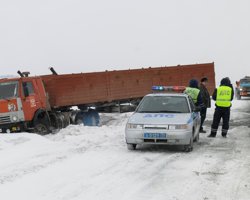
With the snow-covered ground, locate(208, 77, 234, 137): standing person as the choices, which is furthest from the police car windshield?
locate(208, 77, 234, 137): standing person

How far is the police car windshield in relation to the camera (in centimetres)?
1212

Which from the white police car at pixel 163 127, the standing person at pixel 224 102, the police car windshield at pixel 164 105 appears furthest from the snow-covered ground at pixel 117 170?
the police car windshield at pixel 164 105

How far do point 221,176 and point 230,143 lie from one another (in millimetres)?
4471

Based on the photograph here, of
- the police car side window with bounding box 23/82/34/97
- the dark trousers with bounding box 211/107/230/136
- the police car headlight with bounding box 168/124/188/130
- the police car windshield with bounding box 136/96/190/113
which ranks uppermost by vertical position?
the police car side window with bounding box 23/82/34/97

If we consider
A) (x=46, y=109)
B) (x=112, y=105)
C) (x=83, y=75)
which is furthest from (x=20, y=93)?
(x=112, y=105)

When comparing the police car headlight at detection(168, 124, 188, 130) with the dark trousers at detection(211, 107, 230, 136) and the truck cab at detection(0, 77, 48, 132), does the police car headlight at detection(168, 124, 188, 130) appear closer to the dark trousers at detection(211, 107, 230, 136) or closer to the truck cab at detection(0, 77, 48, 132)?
the dark trousers at detection(211, 107, 230, 136)

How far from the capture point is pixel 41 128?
17.0 metres

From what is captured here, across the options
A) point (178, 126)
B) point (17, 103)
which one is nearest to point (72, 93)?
point (17, 103)

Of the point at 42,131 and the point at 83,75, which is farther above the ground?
the point at 83,75

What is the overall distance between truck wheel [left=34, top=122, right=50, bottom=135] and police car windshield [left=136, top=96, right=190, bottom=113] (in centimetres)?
562

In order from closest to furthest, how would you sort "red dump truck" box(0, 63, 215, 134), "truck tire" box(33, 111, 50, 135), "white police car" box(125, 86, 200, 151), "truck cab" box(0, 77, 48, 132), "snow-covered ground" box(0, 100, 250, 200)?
1. "snow-covered ground" box(0, 100, 250, 200)
2. "white police car" box(125, 86, 200, 151)
3. "truck cab" box(0, 77, 48, 132)
4. "red dump truck" box(0, 63, 215, 134)
5. "truck tire" box(33, 111, 50, 135)

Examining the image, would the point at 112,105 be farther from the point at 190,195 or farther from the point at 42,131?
the point at 190,195

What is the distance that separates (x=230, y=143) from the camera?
12.6 metres

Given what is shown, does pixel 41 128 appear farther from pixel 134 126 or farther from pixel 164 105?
pixel 134 126
